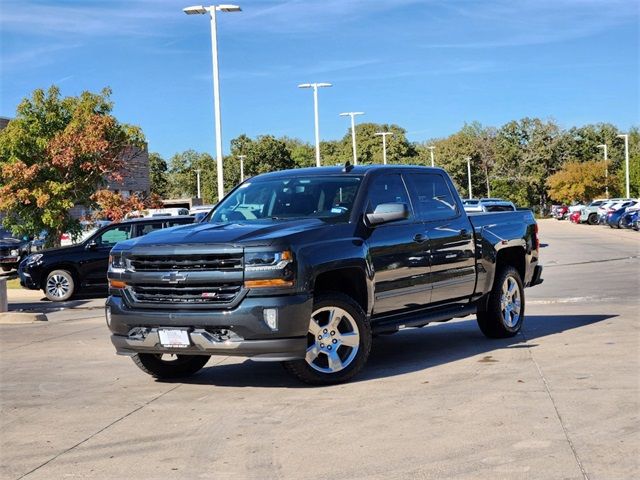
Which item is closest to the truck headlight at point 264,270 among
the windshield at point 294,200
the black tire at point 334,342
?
the black tire at point 334,342

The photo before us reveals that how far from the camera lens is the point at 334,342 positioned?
789cm

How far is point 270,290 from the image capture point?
24.3 feet

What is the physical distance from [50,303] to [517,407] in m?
13.6

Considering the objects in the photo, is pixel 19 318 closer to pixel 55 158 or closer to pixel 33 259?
pixel 33 259

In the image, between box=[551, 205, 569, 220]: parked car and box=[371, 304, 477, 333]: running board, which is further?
box=[551, 205, 569, 220]: parked car

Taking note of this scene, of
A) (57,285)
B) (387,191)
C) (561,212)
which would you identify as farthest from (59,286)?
(561,212)

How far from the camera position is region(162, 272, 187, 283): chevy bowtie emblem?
7.56m

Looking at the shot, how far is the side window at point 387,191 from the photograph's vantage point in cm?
880

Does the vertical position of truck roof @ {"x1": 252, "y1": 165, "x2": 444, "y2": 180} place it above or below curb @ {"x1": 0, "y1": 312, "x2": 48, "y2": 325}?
above

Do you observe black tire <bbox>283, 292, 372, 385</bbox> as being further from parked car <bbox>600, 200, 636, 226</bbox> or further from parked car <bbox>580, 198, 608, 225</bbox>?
parked car <bbox>580, 198, 608, 225</bbox>

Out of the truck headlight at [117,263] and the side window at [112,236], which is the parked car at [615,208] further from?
the truck headlight at [117,263]

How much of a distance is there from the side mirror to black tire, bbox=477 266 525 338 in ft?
7.76

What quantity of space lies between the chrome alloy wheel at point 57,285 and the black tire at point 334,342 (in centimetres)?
1210

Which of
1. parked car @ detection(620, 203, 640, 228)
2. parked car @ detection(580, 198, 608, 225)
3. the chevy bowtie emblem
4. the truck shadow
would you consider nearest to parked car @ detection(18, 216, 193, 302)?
the truck shadow
